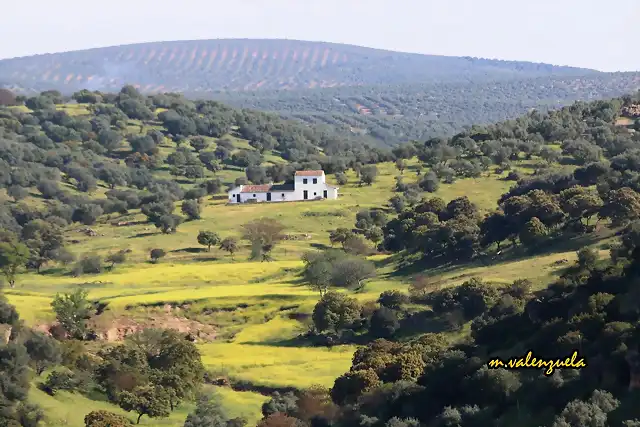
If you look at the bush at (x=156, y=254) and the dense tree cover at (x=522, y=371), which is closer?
the dense tree cover at (x=522, y=371)

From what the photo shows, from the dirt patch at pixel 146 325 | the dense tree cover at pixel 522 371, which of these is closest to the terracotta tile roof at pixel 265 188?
the dirt patch at pixel 146 325

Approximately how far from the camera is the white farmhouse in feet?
348

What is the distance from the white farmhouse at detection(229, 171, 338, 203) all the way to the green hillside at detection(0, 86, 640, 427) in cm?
289

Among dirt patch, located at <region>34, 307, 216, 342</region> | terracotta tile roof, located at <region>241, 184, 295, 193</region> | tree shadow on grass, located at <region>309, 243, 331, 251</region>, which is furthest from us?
terracotta tile roof, located at <region>241, 184, 295, 193</region>

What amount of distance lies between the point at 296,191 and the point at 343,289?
48046 mm

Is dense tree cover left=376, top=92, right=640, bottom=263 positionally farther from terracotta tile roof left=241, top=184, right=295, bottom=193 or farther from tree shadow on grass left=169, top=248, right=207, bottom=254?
terracotta tile roof left=241, top=184, right=295, bottom=193

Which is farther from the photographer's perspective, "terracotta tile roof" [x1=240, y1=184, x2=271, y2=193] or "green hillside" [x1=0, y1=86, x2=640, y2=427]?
"terracotta tile roof" [x1=240, y1=184, x2=271, y2=193]

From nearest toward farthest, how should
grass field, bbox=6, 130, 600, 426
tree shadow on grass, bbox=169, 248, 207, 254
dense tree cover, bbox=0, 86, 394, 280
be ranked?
grass field, bbox=6, 130, 600, 426
tree shadow on grass, bbox=169, 248, 207, 254
dense tree cover, bbox=0, 86, 394, 280

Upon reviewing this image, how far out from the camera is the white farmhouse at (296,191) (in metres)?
106

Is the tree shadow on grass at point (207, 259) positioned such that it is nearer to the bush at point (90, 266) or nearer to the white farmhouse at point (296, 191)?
the bush at point (90, 266)

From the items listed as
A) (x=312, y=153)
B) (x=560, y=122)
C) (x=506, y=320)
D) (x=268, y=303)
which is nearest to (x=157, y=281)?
(x=268, y=303)

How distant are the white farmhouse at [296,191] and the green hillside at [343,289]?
9.47ft

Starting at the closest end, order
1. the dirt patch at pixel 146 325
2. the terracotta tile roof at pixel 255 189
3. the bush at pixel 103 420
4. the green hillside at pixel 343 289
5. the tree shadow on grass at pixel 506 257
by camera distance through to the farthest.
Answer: the green hillside at pixel 343 289 → the bush at pixel 103 420 → the dirt patch at pixel 146 325 → the tree shadow on grass at pixel 506 257 → the terracotta tile roof at pixel 255 189

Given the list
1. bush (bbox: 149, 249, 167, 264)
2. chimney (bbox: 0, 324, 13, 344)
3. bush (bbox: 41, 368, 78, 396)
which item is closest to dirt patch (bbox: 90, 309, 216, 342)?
chimney (bbox: 0, 324, 13, 344)
